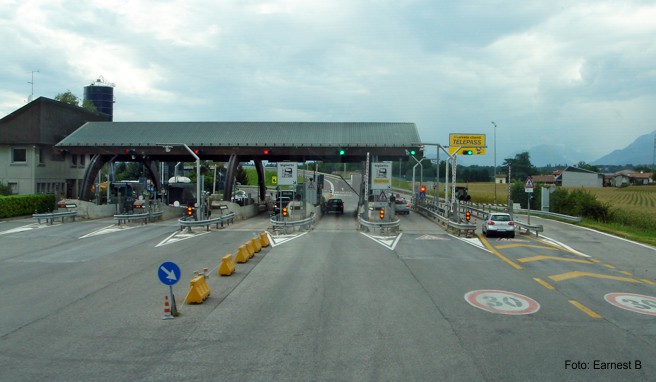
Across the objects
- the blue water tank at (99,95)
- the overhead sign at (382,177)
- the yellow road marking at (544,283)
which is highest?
the blue water tank at (99,95)

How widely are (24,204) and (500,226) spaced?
3245 centimetres

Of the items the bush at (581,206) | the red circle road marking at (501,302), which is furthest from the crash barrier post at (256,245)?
the bush at (581,206)

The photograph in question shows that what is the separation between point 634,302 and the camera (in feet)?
43.4

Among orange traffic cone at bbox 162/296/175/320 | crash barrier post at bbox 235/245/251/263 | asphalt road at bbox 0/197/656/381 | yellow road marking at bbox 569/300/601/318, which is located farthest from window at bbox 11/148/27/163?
yellow road marking at bbox 569/300/601/318

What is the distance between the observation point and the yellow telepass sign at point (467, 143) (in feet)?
123

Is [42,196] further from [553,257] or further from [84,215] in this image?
[553,257]

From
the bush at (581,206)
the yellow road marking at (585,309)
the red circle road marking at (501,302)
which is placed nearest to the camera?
the yellow road marking at (585,309)

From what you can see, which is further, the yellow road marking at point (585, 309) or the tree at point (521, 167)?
the tree at point (521, 167)

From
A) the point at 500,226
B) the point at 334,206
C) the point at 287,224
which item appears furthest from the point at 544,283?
the point at 334,206

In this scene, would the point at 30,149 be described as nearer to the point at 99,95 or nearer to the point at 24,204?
the point at 24,204

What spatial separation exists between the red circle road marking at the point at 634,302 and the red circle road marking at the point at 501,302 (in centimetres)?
200

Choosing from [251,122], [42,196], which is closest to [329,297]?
[42,196]

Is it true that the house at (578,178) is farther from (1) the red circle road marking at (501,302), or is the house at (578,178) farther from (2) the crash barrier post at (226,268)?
(2) the crash barrier post at (226,268)

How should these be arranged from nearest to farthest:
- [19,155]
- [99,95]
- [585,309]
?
[585,309] < [19,155] < [99,95]
